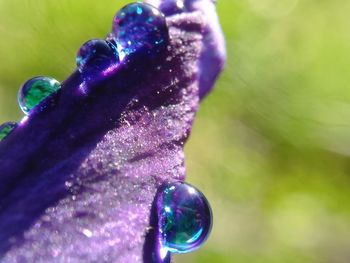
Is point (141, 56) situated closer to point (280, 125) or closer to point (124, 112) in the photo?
point (124, 112)

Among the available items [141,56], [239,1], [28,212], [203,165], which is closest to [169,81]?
[141,56]

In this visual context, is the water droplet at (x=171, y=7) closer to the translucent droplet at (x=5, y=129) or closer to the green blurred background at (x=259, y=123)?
the translucent droplet at (x=5, y=129)

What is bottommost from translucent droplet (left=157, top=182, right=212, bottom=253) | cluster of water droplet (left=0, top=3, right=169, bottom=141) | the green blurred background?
the green blurred background

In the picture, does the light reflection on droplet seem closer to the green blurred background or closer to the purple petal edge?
the green blurred background

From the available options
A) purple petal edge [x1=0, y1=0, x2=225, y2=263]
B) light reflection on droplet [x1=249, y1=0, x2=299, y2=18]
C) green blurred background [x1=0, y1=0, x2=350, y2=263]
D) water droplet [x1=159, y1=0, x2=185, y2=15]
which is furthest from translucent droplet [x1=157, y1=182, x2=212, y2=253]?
light reflection on droplet [x1=249, y1=0, x2=299, y2=18]

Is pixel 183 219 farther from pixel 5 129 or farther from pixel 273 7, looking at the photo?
pixel 273 7

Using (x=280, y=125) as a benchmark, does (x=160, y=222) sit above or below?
above

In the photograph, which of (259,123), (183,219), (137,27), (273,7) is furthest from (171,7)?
(273,7)
